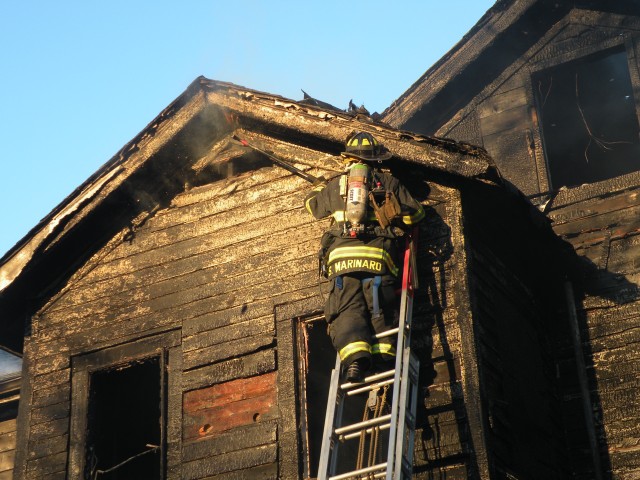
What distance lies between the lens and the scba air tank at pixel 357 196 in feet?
27.3

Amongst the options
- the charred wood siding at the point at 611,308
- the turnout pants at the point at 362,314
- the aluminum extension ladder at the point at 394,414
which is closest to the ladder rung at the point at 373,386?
the aluminum extension ladder at the point at 394,414

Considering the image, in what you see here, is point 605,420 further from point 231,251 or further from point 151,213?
point 151,213

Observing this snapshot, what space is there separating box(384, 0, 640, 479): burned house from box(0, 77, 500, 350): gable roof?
2.80m

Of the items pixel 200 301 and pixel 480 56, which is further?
pixel 480 56

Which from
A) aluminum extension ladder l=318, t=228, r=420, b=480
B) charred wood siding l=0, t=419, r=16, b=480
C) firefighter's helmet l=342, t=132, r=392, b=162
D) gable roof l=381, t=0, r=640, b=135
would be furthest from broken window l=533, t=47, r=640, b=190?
charred wood siding l=0, t=419, r=16, b=480

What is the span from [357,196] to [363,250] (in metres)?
0.44

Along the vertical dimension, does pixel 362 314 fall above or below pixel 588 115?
below

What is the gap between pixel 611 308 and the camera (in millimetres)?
10148

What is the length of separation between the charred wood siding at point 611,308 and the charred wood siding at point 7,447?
6.24 meters

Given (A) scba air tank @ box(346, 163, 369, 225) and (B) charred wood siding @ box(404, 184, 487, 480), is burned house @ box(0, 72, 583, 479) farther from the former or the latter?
(A) scba air tank @ box(346, 163, 369, 225)

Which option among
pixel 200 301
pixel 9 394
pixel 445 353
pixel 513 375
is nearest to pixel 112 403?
pixel 200 301

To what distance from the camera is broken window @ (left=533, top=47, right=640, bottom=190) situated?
12461 millimetres

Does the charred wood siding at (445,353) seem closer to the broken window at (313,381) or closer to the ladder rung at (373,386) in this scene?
the ladder rung at (373,386)

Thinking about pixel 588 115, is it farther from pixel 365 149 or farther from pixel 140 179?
pixel 140 179
